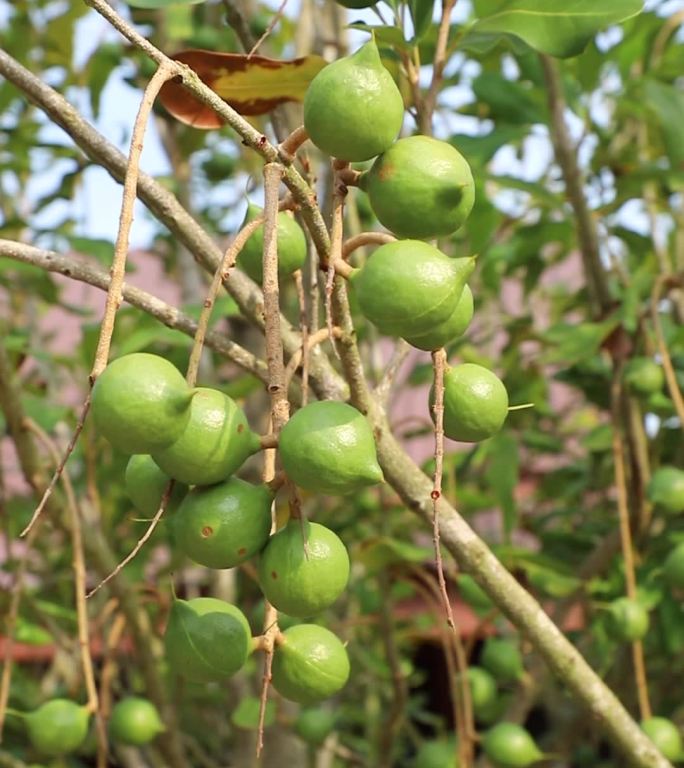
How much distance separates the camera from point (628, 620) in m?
1.41

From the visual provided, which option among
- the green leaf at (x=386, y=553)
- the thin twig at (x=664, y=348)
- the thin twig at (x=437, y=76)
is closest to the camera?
the thin twig at (x=437, y=76)

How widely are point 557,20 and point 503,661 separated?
981 millimetres

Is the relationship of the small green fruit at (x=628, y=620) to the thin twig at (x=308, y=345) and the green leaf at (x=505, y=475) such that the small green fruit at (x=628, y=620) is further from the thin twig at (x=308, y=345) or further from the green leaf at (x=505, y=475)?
the thin twig at (x=308, y=345)

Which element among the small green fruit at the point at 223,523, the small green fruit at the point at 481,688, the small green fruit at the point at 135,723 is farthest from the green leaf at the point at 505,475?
the small green fruit at the point at 223,523

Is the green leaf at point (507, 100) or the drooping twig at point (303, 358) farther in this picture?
→ the green leaf at point (507, 100)

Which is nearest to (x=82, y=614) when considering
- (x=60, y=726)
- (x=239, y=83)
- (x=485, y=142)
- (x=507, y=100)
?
(x=60, y=726)

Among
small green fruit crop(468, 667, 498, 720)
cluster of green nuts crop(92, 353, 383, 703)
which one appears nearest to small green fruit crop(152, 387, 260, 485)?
cluster of green nuts crop(92, 353, 383, 703)

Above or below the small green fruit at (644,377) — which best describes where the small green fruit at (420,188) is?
below

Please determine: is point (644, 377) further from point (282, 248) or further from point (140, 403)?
point (140, 403)

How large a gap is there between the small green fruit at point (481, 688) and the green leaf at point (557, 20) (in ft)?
3.32

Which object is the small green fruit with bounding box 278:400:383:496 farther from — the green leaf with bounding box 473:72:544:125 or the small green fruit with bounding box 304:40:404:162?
the green leaf with bounding box 473:72:544:125

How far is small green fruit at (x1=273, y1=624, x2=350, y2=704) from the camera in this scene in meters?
0.73

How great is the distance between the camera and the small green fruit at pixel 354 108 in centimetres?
64

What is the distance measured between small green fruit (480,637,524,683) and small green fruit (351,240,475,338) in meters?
1.11
